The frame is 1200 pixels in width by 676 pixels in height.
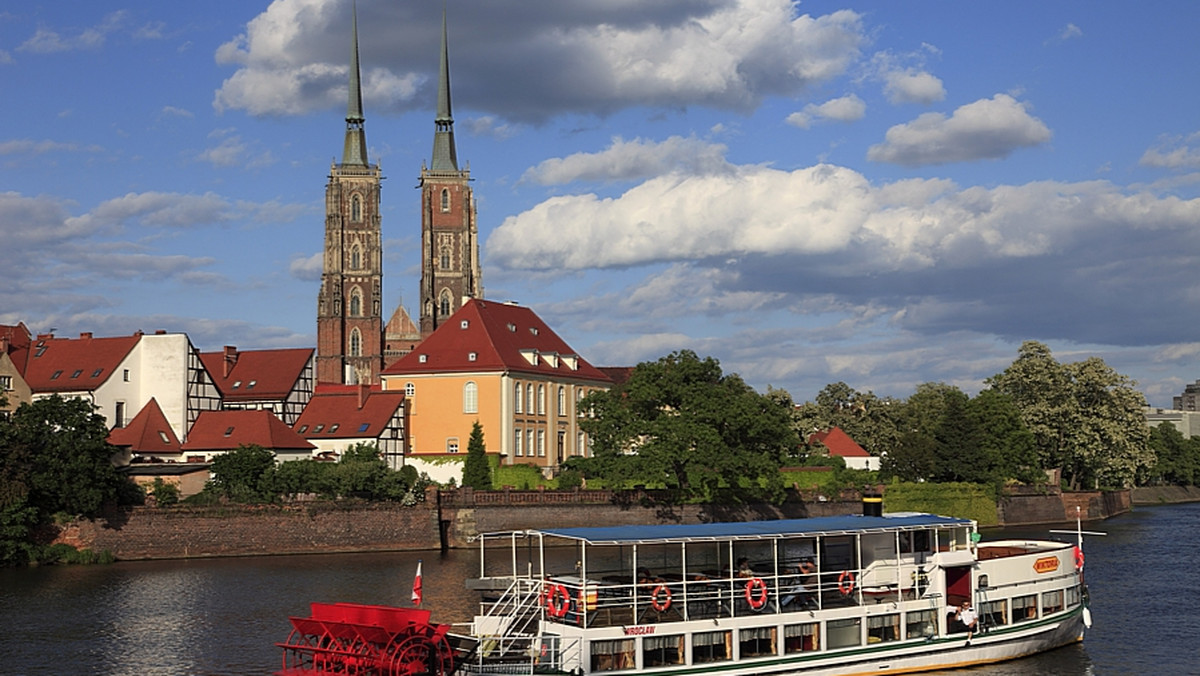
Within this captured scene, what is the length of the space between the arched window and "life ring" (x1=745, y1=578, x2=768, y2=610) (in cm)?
6653

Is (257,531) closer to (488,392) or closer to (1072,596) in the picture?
(488,392)

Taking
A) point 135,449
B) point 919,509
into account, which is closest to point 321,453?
point 135,449

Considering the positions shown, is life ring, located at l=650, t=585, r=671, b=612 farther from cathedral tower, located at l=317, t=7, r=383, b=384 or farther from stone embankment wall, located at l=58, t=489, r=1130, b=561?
cathedral tower, located at l=317, t=7, r=383, b=384

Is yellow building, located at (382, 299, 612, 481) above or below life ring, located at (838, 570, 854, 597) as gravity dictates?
above

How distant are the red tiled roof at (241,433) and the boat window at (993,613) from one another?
55241mm

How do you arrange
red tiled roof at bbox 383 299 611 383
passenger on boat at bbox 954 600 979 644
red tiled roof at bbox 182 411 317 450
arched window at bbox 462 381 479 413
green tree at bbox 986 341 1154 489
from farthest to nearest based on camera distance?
green tree at bbox 986 341 1154 489 → red tiled roof at bbox 383 299 611 383 → arched window at bbox 462 381 479 413 → red tiled roof at bbox 182 411 317 450 → passenger on boat at bbox 954 600 979 644

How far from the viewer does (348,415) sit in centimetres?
9812

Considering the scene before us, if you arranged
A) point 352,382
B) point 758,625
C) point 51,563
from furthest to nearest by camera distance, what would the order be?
point 352,382
point 51,563
point 758,625

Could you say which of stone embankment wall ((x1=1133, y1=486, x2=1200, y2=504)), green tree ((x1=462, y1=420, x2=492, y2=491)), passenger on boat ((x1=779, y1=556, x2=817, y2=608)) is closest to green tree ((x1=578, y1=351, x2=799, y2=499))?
green tree ((x1=462, y1=420, x2=492, y2=491))

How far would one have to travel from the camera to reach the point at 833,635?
3616 cm

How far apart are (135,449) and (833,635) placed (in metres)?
61.4

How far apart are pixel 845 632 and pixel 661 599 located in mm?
5801

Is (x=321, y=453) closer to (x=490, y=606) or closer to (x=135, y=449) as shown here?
(x=135, y=449)

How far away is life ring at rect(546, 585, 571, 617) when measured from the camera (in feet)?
110
